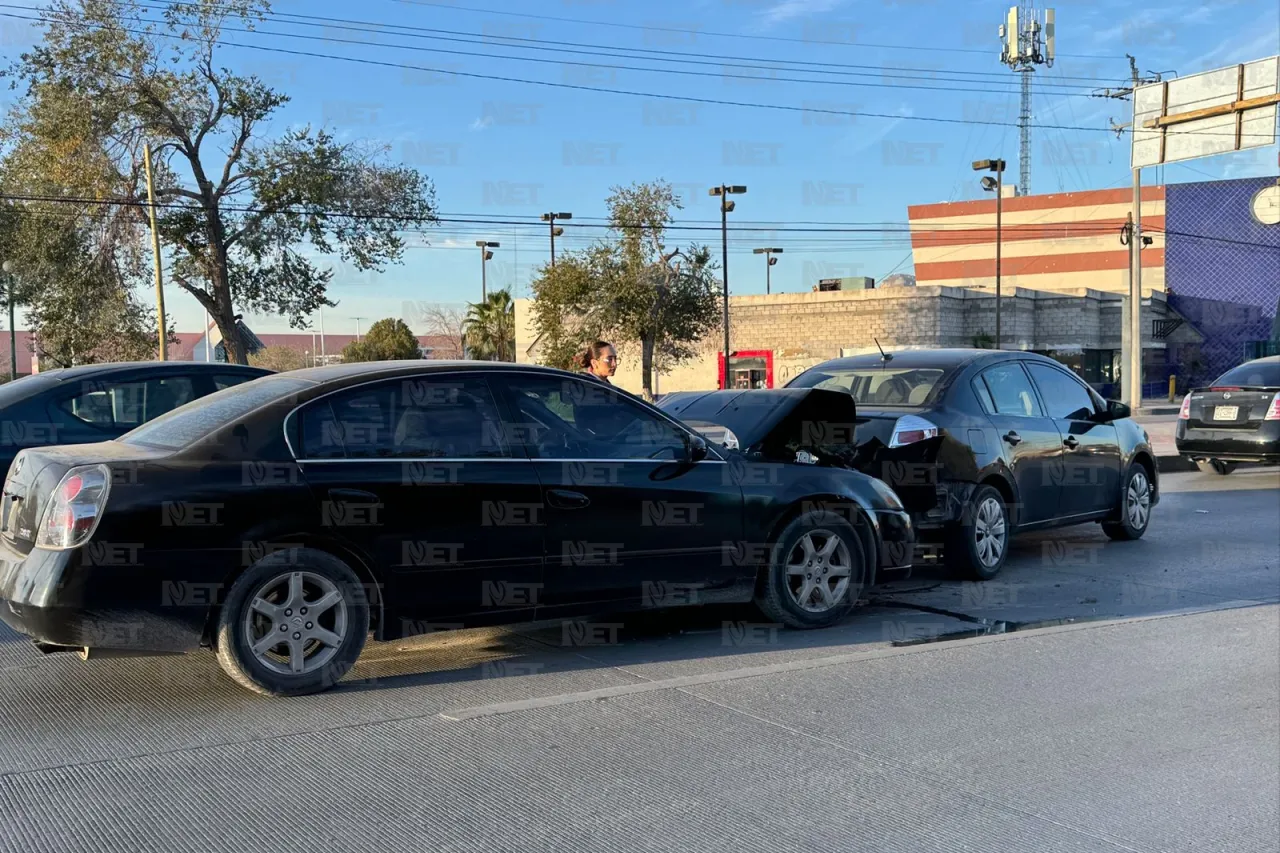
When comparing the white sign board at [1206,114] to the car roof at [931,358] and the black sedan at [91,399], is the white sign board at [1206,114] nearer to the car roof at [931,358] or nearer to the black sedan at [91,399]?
the car roof at [931,358]

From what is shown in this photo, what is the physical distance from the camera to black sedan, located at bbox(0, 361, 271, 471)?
721cm

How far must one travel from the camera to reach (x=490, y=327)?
58.3m

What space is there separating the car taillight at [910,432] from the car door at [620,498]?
2.04 m

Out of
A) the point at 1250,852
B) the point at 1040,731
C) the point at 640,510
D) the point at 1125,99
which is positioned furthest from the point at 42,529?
the point at 1125,99

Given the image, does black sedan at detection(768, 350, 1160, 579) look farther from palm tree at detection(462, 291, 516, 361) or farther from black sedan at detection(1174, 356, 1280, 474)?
palm tree at detection(462, 291, 516, 361)

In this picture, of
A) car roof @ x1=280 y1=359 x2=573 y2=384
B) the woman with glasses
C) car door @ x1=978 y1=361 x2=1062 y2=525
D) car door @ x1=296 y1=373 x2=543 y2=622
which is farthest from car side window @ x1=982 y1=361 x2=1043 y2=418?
car door @ x1=296 y1=373 x2=543 y2=622

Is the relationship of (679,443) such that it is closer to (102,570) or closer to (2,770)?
(102,570)

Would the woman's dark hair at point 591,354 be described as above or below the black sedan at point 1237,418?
above

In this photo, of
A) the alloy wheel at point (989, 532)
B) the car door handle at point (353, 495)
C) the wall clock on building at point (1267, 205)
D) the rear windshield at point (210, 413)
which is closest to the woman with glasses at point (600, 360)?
the alloy wheel at point (989, 532)

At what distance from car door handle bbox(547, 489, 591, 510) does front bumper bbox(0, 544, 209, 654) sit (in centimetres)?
166

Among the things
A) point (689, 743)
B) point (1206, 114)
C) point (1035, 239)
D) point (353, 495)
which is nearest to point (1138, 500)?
point (689, 743)

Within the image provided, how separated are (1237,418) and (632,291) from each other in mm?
29267

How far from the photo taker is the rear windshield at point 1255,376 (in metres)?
15.2

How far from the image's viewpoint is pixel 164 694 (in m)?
5.15
